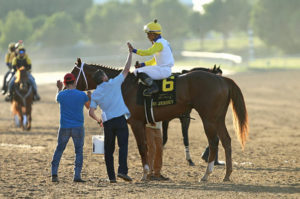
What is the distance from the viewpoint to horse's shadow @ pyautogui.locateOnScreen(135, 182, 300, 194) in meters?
10.1

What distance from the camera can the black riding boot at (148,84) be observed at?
1123cm

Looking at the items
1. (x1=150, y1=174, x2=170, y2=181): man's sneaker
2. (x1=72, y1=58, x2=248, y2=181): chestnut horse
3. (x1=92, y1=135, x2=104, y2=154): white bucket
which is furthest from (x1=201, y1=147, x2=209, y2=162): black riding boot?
(x1=92, y1=135, x2=104, y2=154): white bucket

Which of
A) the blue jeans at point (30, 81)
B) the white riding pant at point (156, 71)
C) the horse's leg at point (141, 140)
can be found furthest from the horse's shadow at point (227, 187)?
the blue jeans at point (30, 81)

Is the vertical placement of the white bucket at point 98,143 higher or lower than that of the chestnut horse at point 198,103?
lower

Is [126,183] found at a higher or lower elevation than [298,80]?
lower

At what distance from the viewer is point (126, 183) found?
10.9m

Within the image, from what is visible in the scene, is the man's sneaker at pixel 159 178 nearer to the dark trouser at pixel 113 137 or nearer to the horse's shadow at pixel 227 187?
the horse's shadow at pixel 227 187

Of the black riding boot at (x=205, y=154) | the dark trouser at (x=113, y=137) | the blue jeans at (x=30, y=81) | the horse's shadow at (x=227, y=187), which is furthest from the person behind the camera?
the blue jeans at (x=30, y=81)

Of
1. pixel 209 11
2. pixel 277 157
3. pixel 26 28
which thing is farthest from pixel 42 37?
pixel 277 157

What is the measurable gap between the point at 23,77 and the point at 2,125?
294 centimetres

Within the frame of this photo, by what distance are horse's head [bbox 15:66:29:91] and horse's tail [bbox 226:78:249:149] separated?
32.9 feet

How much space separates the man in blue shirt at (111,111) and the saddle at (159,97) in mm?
694

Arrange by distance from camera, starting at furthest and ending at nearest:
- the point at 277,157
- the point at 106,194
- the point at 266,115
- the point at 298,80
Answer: the point at 298,80, the point at 266,115, the point at 277,157, the point at 106,194

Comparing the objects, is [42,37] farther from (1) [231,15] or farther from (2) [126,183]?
(2) [126,183]
